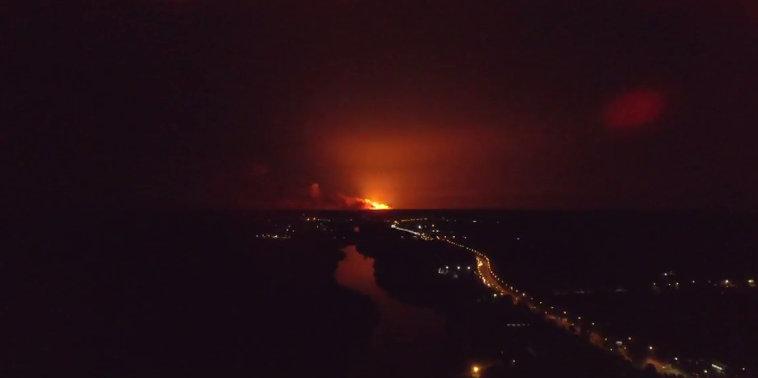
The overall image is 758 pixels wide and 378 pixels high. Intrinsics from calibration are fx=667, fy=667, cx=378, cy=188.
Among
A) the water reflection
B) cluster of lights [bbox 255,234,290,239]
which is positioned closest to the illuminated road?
the water reflection

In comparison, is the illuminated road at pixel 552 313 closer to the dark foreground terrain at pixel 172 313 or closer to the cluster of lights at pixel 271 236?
the dark foreground terrain at pixel 172 313

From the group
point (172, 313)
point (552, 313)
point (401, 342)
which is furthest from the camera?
point (552, 313)

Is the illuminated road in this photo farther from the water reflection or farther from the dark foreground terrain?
the dark foreground terrain

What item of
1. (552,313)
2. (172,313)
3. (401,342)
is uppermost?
(552,313)

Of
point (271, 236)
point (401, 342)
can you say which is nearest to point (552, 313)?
point (401, 342)

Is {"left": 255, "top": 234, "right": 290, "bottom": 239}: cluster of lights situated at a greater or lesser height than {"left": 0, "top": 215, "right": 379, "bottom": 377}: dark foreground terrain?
greater

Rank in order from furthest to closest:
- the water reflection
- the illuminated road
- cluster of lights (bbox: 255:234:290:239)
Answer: cluster of lights (bbox: 255:234:290:239)
the illuminated road
the water reflection

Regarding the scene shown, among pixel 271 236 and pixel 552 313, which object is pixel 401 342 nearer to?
pixel 552 313

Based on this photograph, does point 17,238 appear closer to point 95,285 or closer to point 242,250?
point 242,250

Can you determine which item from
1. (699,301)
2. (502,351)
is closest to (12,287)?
(502,351)
